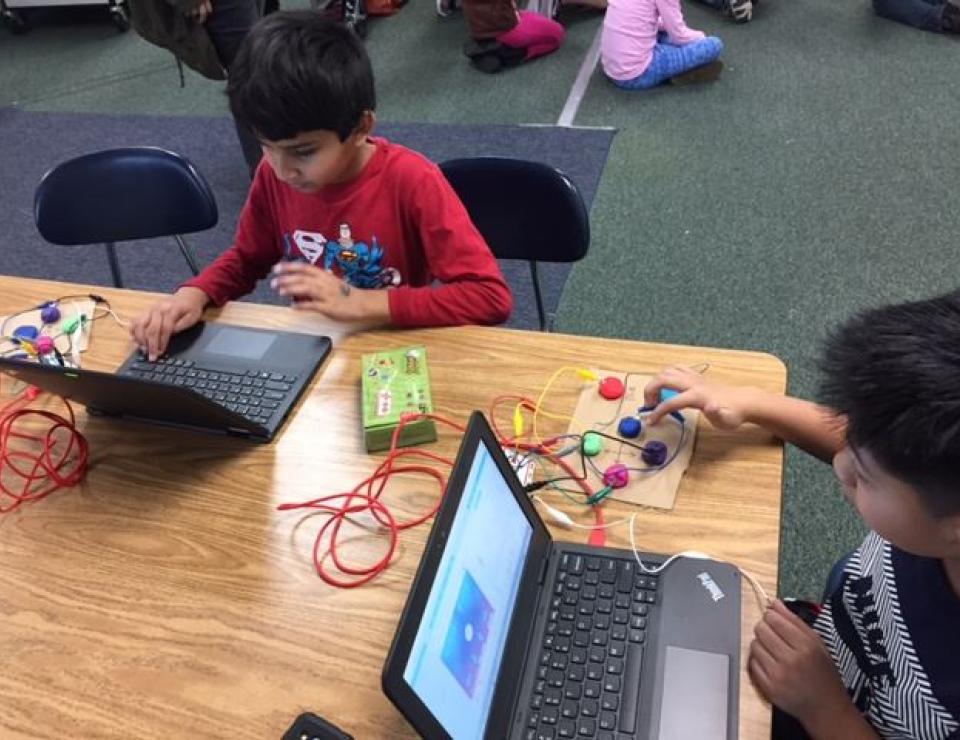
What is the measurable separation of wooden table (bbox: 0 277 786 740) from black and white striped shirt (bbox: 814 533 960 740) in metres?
0.10

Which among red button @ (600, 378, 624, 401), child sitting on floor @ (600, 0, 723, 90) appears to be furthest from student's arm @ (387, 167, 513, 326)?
child sitting on floor @ (600, 0, 723, 90)

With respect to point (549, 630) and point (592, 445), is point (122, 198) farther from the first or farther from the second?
point (549, 630)

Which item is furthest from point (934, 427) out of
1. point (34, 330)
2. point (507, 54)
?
point (507, 54)

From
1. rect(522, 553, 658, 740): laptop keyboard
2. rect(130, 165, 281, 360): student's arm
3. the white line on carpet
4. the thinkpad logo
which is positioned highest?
the thinkpad logo

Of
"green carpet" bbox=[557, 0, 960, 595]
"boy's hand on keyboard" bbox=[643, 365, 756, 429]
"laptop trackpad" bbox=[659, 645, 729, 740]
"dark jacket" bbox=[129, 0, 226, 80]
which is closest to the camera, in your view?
"laptop trackpad" bbox=[659, 645, 729, 740]

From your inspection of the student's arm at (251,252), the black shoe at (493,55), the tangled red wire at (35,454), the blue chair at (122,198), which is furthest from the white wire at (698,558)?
the black shoe at (493,55)

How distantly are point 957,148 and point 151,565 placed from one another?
9.30ft

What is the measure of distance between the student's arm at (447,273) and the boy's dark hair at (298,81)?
17 cm

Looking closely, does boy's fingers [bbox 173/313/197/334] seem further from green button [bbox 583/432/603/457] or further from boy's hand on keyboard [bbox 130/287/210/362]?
green button [bbox 583/432/603/457]

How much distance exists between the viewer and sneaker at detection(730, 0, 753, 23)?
3.69 m

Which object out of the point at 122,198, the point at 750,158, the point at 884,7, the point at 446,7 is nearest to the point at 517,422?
the point at 122,198

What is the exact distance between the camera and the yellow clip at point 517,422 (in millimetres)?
1086

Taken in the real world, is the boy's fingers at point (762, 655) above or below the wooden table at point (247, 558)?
above

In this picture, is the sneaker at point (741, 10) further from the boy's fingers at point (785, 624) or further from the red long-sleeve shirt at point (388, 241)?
the boy's fingers at point (785, 624)
